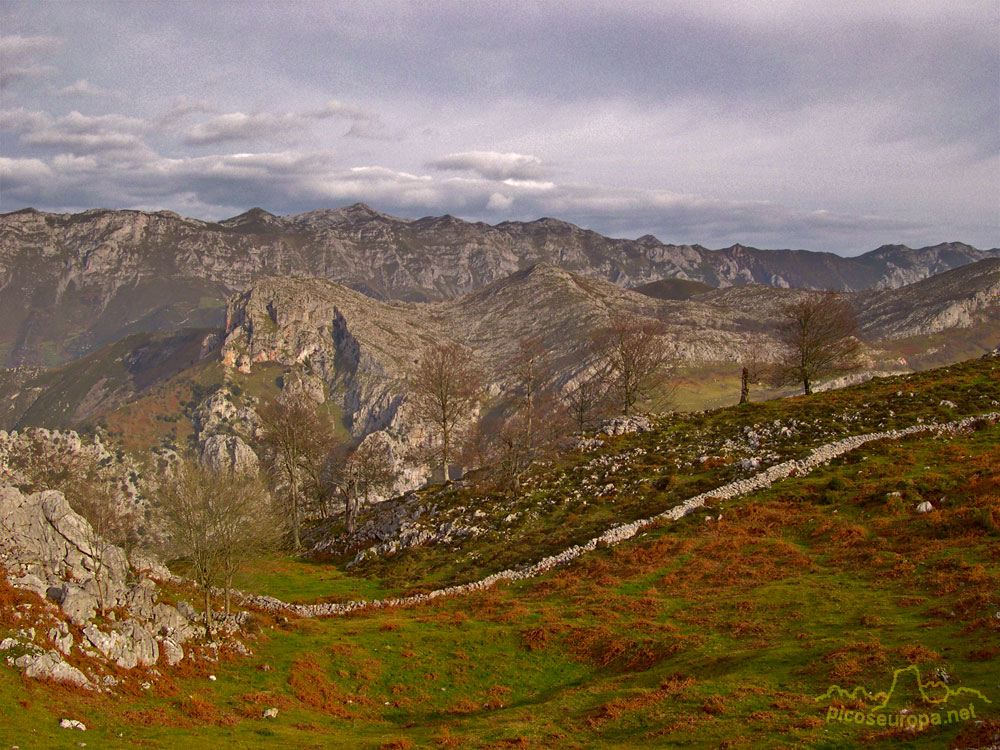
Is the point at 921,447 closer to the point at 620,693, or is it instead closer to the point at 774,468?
the point at 774,468

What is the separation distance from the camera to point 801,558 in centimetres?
3669

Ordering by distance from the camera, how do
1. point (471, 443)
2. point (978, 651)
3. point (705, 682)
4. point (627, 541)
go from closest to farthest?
point (978, 651) → point (705, 682) → point (627, 541) → point (471, 443)

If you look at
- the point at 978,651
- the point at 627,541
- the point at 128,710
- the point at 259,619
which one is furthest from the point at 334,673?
the point at 978,651

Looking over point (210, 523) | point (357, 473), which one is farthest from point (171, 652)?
point (357, 473)

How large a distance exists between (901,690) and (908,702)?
104 cm

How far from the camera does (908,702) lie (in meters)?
18.0

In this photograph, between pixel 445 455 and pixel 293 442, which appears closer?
pixel 445 455

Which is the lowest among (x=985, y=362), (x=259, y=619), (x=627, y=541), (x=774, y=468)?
(x=259, y=619)

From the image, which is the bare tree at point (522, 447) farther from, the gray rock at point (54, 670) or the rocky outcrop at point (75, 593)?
the gray rock at point (54, 670)

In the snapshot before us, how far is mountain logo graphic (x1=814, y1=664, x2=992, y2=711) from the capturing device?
17359 millimetres

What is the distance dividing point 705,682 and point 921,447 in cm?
3681

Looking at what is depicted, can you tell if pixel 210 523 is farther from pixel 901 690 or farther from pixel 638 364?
pixel 638 364

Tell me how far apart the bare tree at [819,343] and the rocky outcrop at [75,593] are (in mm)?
73926

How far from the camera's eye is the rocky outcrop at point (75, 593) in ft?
74.3
